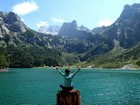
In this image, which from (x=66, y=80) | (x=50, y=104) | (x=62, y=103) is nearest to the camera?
(x=62, y=103)

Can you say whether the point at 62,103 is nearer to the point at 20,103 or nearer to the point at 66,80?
the point at 66,80

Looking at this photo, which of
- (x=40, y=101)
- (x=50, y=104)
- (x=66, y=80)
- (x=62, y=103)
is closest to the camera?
(x=62, y=103)

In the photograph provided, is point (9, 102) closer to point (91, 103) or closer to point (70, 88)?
point (91, 103)

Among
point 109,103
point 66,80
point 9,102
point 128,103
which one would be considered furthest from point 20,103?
point 66,80

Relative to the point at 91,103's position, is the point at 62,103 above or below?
above

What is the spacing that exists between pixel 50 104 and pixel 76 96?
6415 cm

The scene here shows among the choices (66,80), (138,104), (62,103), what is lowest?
(138,104)

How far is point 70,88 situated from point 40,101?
69267mm

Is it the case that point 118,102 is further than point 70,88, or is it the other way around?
point 118,102

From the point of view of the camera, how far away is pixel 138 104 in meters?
81.4

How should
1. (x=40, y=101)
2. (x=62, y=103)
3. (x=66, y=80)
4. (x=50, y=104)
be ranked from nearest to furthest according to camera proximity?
1. (x=62, y=103)
2. (x=66, y=80)
3. (x=50, y=104)
4. (x=40, y=101)

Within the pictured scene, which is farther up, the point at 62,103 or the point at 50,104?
the point at 62,103

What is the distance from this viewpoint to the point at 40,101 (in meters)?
85.6

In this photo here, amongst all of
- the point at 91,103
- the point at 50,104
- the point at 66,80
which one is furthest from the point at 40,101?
the point at 66,80
